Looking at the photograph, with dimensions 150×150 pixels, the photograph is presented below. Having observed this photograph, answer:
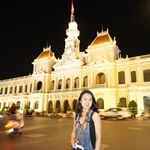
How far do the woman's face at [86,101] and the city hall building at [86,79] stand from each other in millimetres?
26095

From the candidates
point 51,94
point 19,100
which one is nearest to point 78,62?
point 51,94

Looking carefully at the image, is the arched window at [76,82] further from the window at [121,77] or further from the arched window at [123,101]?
the arched window at [123,101]

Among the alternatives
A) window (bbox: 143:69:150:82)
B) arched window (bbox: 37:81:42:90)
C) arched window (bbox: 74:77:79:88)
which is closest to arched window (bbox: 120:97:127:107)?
window (bbox: 143:69:150:82)

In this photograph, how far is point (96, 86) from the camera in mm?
30625

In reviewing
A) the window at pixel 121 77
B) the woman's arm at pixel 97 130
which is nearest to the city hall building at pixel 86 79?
the window at pixel 121 77

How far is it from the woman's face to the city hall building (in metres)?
26.1

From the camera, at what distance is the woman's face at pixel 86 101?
2.52m

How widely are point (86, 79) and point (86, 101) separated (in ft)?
109

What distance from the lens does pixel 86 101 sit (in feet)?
8.29

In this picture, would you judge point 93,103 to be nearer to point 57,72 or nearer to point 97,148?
point 97,148

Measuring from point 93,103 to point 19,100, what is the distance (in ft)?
153

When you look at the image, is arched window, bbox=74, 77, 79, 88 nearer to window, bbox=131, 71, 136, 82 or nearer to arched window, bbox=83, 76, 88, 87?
arched window, bbox=83, 76, 88, 87

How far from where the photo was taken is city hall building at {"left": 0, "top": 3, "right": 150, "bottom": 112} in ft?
92.6

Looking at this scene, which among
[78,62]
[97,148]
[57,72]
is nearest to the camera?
[97,148]
